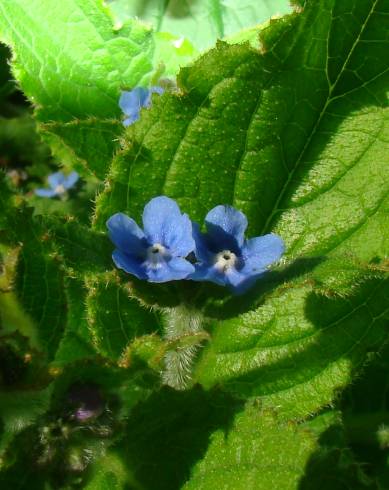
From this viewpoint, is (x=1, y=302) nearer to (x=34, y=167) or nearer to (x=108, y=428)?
(x=108, y=428)

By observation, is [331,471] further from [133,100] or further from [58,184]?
[58,184]

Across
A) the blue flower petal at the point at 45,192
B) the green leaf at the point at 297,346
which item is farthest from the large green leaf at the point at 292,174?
the blue flower petal at the point at 45,192

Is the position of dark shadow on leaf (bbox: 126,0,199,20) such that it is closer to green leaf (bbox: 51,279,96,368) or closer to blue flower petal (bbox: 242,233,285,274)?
green leaf (bbox: 51,279,96,368)

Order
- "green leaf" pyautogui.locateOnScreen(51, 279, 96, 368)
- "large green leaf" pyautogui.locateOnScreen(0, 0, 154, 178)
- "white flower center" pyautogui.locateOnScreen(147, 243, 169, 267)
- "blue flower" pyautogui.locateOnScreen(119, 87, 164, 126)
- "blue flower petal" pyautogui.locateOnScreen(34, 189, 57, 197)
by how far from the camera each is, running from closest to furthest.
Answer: "white flower center" pyautogui.locateOnScreen(147, 243, 169, 267), "green leaf" pyautogui.locateOnScreen(51, 279, 96, 368), "blue flower" pyautogui.locateOnScreen(119, 87, 164, 126), "large green leaf" pyautogui.locateOnScreen(0, 0, 154, 178), "blue flower petal" pyautogui.locateOnScreen(34, 189, 57, 197)

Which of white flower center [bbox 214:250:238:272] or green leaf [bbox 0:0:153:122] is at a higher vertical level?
green leaf [bbox 0:0:153:122]

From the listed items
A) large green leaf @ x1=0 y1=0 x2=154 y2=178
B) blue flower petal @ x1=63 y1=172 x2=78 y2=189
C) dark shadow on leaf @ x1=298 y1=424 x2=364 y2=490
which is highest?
blue flower petal @ x1=63 y1=172 x2=78 y2=189

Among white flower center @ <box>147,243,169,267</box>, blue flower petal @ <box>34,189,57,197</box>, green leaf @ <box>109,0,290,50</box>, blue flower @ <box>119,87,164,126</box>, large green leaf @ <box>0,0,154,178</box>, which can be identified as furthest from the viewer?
blue flower petal @ <box>34,189,57,197</box>

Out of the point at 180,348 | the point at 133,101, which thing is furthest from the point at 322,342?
the point at 133,101

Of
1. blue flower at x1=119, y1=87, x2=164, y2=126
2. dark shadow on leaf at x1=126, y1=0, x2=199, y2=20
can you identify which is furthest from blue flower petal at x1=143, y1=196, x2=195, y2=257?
dark shadow on leaf at x1=126, y1=0, x2=199, y2=20
